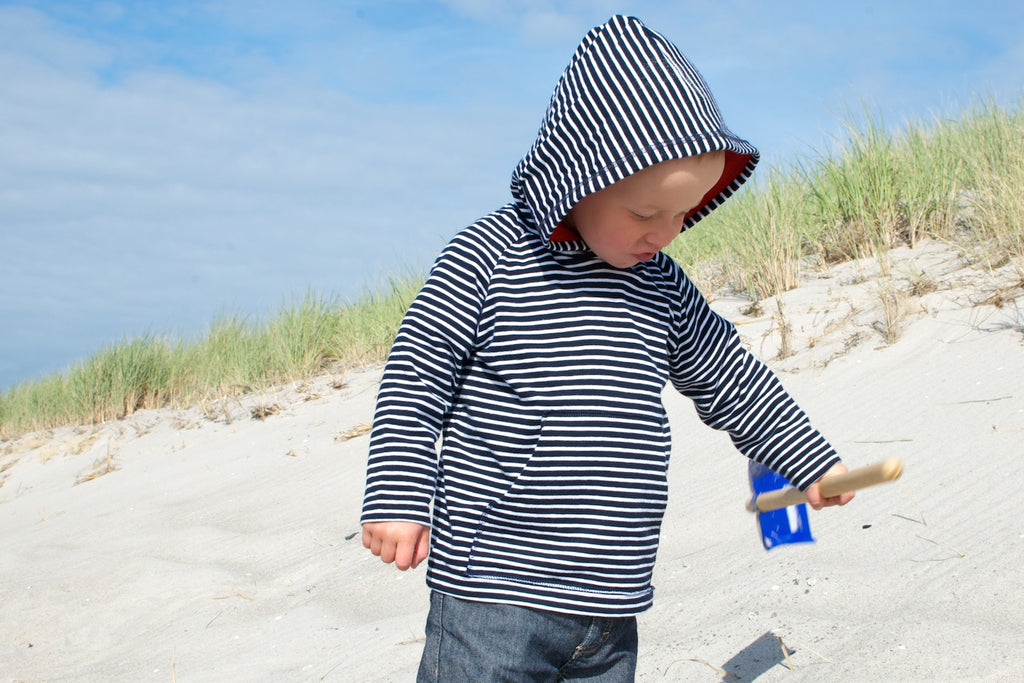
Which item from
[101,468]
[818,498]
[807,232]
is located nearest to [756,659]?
[818,498]

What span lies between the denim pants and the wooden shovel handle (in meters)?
0.36

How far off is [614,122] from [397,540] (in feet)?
2.48

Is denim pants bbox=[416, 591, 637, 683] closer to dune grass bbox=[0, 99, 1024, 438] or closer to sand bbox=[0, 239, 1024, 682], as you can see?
sand bbox=[0, 239, 1024, 682]

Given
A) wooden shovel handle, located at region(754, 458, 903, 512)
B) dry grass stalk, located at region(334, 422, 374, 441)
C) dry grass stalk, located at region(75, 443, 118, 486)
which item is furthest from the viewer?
dry grass stalk, located at region(75, 443, 118, 486)

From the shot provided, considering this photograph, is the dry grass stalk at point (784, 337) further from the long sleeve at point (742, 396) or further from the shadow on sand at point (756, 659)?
the long sleeve at point (742, 396)

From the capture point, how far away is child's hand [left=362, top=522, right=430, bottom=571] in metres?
1.46

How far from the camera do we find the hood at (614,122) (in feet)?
4.91

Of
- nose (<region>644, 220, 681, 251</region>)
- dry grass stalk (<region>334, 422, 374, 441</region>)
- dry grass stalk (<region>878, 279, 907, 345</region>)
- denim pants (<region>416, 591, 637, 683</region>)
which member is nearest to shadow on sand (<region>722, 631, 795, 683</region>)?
denim pants (<region>416, 591, 637, 683</region>)

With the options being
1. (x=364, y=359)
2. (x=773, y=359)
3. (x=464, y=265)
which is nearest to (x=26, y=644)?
(x=464, y=265)

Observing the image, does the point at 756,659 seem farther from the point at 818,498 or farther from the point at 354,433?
the point at 354,433

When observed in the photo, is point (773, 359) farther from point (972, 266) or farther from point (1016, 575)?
point (1016, 575)

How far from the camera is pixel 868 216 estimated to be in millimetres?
5785

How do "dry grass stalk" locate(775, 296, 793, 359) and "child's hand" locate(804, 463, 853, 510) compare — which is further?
"dry grass stalk" locate(775, 296, 793, 359)

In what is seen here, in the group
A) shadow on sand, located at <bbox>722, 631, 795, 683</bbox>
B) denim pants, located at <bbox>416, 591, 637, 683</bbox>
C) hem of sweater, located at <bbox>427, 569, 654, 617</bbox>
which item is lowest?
shadow on sand, located at <bbox>722, 631, 795, 683</bbox>
